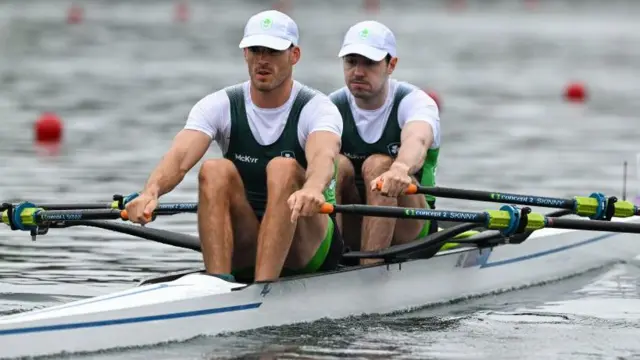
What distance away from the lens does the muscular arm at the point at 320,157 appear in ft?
26.3

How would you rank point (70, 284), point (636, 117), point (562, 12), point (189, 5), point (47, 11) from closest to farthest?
point (70, 284) → point (636, 117) → point (47, 11) → point (189, 5) → point (562, 12)

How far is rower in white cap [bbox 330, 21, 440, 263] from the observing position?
30.3 ft

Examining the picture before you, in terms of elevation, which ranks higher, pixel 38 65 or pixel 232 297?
pixel 38 65

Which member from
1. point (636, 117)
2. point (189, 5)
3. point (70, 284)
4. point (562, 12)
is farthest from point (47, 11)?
point (70, 284)

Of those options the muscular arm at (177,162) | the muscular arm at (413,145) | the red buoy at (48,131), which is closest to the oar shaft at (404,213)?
the muscular arm at (413,145)

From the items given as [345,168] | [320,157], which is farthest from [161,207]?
[345,168]

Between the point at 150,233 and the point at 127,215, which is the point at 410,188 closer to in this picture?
the point at 150,233

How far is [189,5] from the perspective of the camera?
201ft

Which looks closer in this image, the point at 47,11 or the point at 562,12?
the point at 47,11

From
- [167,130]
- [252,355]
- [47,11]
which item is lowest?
[252,355]

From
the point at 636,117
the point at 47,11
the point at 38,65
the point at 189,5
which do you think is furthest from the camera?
the point at 189,5

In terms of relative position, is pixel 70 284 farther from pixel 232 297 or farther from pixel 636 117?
pixel 636 117

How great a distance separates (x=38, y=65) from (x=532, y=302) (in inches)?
906

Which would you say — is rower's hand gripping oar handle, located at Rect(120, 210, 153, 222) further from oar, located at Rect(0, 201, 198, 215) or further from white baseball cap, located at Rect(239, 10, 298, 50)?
white baseball cap, located at Rect(239, 10, 298, 50)
